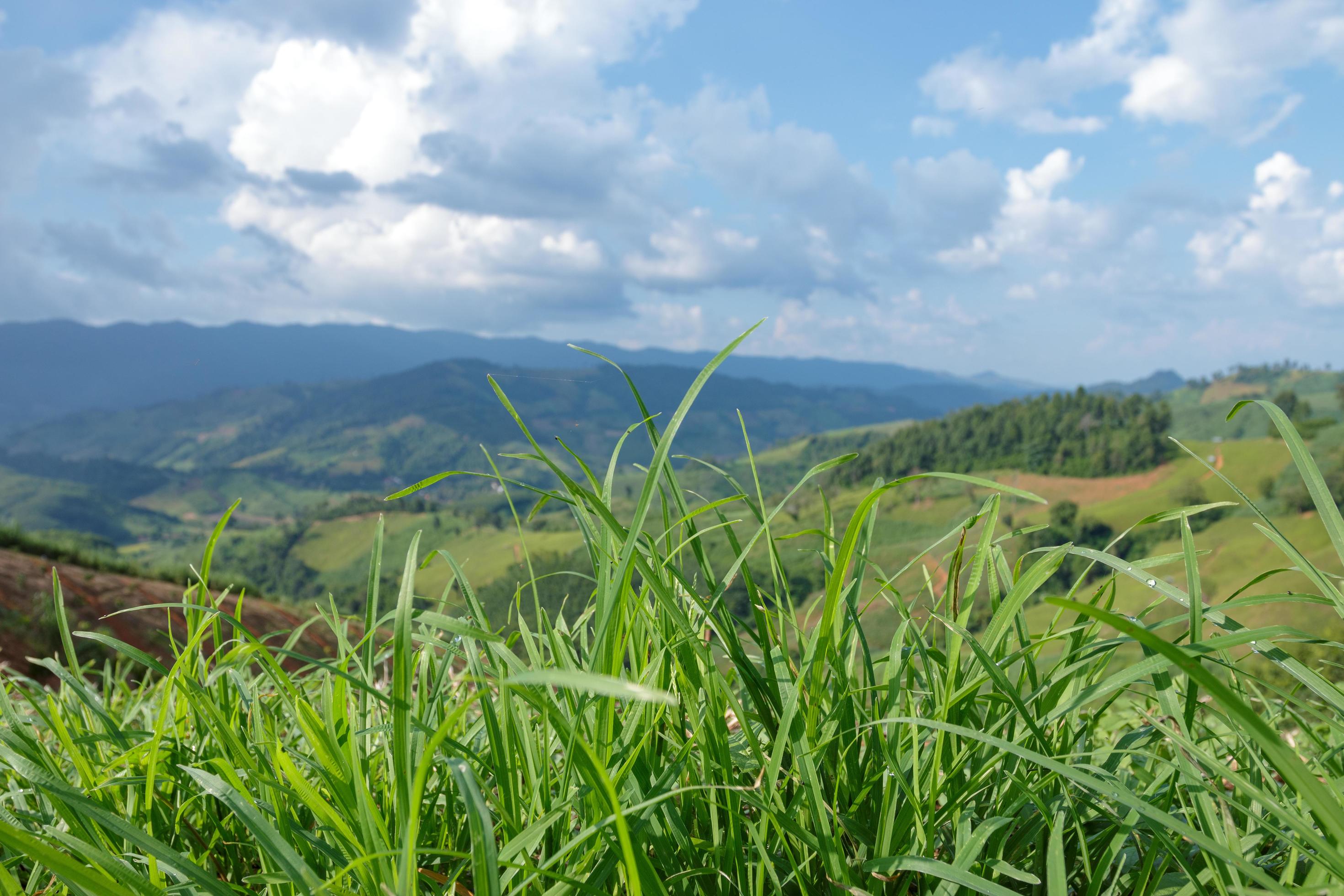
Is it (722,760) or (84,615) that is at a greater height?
(722,760)

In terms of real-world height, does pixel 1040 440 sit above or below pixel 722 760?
below

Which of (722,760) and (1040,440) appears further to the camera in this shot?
(1040,440)

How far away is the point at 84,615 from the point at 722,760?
7.68m

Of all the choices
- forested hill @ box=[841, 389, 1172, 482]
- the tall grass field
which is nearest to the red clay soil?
the tall grass field

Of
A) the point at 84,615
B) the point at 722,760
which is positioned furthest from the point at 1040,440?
the point at 722,760

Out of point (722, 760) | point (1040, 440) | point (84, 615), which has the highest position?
point (722, 760)

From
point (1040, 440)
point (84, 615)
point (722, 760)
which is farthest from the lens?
point (1040, 440)

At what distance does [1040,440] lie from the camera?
135 m

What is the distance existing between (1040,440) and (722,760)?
488 ft

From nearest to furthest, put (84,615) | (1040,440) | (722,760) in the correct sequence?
1. (722,760)
2. (84,615)
3. (1040,440)

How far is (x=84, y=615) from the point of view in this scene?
6.60 m

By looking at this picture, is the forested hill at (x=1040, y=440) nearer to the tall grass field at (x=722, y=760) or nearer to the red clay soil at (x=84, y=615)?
the red clay soil at (x=84, y=615)

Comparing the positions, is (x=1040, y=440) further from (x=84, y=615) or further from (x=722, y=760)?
(x=722, y=760)

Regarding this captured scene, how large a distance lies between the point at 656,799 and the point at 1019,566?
813 mm
